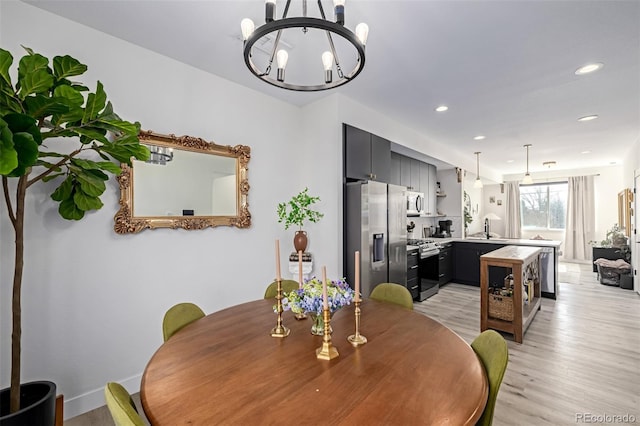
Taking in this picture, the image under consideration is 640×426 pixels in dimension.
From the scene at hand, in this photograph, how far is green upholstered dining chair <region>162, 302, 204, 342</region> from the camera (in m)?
1.59

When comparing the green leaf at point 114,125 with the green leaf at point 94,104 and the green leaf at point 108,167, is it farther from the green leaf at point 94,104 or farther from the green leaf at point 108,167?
the green leaf at point 108,167

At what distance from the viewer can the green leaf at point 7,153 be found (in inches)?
44.6

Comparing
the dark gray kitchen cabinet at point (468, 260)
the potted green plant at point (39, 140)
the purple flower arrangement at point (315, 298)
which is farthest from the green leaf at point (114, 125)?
the dark gray kitchen cabinet at point (468, 260)

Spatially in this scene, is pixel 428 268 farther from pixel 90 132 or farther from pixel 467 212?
pixel 90 132

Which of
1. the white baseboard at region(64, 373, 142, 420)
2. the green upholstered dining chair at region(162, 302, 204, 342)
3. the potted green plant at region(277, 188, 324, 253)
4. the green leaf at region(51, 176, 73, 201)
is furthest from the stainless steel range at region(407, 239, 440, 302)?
the green leaf at region(51, 176, 73, 201)

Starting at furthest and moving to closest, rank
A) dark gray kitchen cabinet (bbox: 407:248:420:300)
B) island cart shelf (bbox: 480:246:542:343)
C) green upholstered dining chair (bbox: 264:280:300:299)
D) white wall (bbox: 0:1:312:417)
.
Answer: dark gray kitchen cabinet (bbox: 407:248:420:300), island cart shelf (bbox: 480:246:542:343), green upholstered dining chair (bbox: 264:280:300:299), white wall (bbox: 0:1:312:417)

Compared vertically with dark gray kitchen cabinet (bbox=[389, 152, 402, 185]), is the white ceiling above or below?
above

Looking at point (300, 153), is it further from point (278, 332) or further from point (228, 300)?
point (278, 332)

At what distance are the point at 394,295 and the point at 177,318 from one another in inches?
56.3

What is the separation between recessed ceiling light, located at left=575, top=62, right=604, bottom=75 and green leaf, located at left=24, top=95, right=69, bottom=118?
394 cm

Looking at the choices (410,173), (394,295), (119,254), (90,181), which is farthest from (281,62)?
(410,173)

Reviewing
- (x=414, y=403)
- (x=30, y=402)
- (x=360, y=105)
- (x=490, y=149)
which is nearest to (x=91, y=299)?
(x=30, y=402)

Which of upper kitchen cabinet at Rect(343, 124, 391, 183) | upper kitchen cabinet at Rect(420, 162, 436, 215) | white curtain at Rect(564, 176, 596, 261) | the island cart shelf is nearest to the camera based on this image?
the island cart shelf

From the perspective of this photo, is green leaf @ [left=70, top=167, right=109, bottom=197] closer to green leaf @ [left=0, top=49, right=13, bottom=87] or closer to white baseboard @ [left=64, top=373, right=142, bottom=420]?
green leaf @ [left=0, top=49, right=13, bottom=87]
